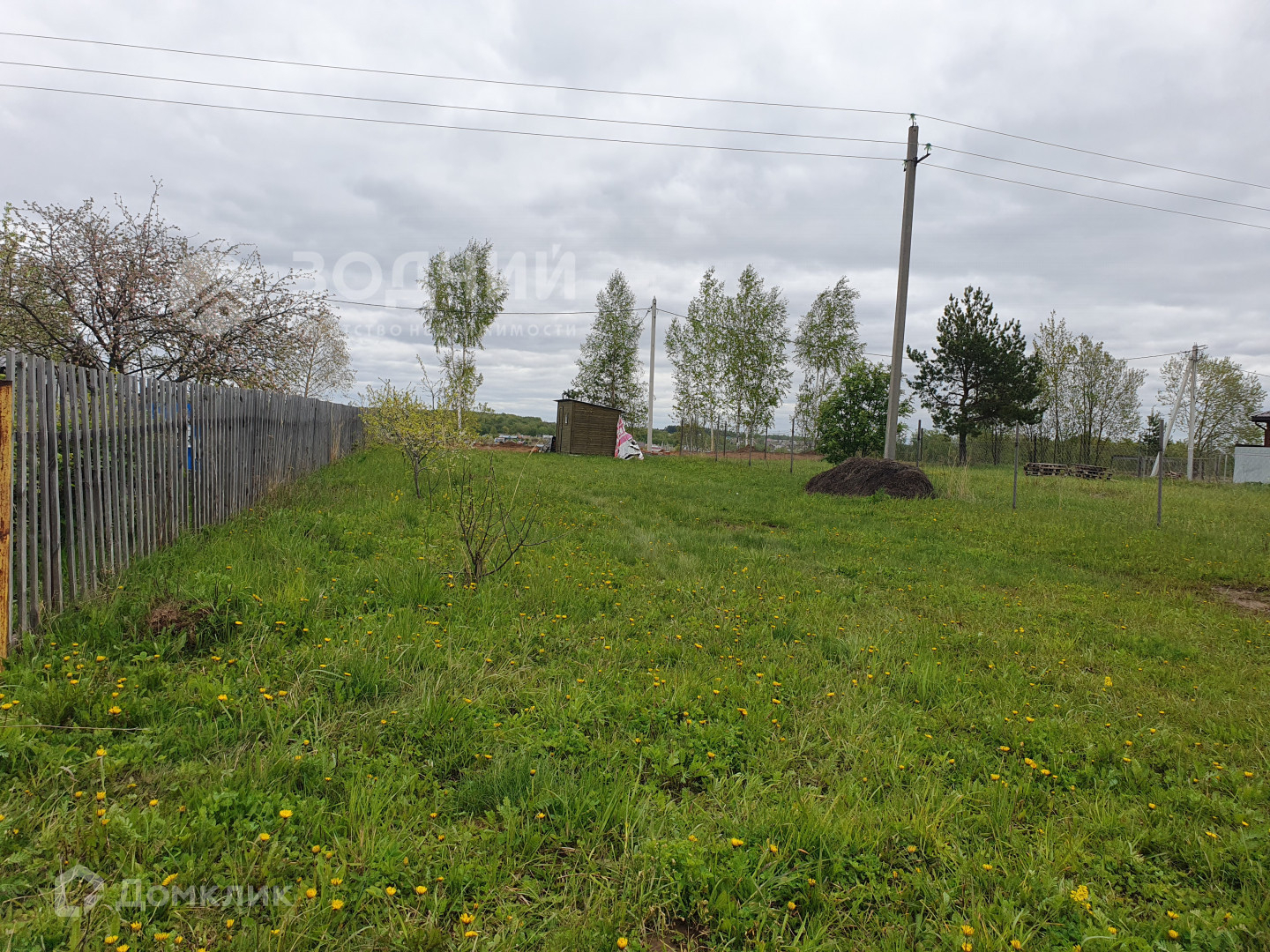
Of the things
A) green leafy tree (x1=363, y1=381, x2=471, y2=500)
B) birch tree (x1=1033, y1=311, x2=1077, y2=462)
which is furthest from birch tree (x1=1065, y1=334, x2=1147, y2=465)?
green leafy tree (x1=363, y1=381, x2=471, y2=500)

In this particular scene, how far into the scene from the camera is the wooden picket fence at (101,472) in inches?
129

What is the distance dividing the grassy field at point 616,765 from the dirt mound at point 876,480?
6963 millimetres

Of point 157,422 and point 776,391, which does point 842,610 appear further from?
point 776,391

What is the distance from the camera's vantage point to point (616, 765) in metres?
2.65

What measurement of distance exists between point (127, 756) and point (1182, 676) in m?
5.80

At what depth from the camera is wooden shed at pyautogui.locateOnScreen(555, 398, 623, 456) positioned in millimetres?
26344

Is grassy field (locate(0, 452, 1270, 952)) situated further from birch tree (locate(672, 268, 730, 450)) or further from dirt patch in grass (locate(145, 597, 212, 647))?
birch tree (locate(672, 268, 730, 450))

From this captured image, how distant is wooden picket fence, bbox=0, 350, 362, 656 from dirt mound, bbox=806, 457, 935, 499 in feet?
35.9

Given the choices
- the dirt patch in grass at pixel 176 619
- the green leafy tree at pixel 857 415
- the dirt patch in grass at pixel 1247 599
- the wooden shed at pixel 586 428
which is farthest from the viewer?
the wooden shed at pixel 586 428

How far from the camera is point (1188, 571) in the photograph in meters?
6.73

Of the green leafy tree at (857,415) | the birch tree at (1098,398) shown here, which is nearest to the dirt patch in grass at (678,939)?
the green leafy tree at (857,415)

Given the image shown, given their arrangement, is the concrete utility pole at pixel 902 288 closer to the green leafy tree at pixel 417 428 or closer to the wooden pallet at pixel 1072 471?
the green leafy tree at pixel 417 428

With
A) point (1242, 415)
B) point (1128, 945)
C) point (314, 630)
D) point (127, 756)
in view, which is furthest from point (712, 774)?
point (1242, 415)

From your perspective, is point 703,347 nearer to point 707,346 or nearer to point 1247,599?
point 707,346
